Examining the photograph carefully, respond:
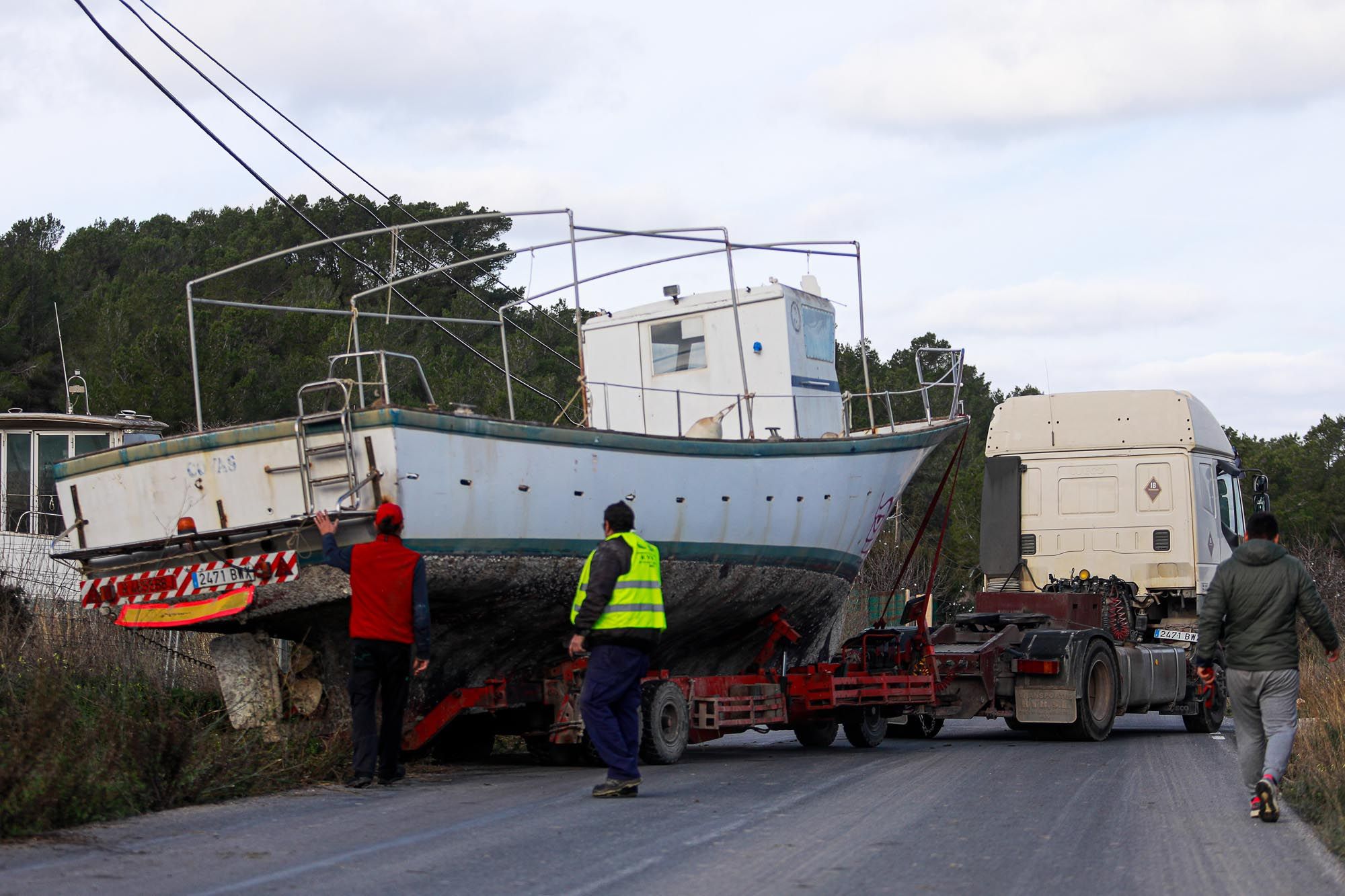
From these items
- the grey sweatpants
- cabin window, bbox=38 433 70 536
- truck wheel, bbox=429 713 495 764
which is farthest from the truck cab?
cabin window, bbox=38 433 70 536

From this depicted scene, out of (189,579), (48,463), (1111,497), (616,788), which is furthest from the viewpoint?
(48,463)

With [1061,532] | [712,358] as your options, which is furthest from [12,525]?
[1061,532]

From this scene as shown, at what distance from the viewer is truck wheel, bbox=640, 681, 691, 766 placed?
34.6ft

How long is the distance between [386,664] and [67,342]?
24.0 m

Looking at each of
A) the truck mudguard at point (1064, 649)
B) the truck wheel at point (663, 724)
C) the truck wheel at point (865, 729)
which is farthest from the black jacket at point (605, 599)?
the truck mudguard at point (1064, 649)

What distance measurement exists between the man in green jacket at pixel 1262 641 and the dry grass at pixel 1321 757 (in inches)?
11.3

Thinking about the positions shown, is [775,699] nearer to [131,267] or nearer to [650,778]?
[650,778]

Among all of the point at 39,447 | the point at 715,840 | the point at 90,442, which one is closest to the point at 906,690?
the point at 715,840

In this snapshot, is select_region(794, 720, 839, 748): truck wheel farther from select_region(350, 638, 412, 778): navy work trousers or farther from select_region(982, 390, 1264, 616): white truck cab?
select_region(350, 638, 412, 778): navy work trousers

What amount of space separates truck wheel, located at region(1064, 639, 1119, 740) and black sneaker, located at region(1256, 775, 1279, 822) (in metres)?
5.86

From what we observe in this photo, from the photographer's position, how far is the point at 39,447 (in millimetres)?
17906

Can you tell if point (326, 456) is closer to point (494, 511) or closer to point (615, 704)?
point (494, 511)

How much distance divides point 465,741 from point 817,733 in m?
3.39

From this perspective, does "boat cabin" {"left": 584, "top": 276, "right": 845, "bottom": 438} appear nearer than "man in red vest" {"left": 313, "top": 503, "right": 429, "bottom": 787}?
No
